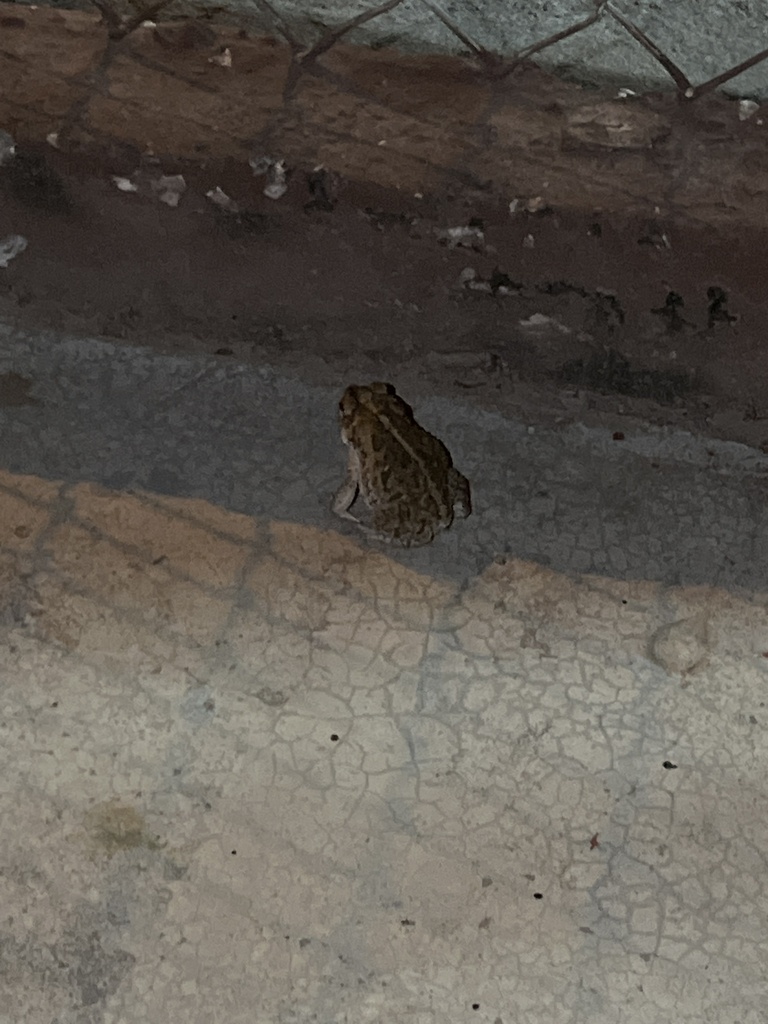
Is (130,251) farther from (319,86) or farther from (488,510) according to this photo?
(488,510)

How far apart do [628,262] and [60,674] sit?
1.33 m

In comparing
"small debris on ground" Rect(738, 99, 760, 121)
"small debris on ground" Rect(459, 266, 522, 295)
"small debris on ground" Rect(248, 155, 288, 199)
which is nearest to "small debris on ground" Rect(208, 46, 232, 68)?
"small debris on ground" Rect(248, 155, 288, 199)

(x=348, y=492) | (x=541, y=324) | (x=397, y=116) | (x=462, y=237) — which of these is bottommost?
(x=348, y=492)

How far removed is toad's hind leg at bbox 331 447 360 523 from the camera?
1.98m

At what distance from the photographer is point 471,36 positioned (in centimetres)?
171

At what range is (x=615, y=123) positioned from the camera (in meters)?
1.72

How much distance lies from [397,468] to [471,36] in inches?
30.5

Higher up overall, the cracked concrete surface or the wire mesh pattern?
the wire mesh pattern

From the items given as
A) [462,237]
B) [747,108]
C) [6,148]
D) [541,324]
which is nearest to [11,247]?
[6,148]

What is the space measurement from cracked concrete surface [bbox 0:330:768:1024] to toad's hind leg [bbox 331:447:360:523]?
0.12 ft

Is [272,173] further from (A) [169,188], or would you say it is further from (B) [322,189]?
(A) [169,188]

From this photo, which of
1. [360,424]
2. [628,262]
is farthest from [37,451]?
[628,262]

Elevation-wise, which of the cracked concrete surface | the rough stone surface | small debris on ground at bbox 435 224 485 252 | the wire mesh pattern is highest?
the wire mesh pattern

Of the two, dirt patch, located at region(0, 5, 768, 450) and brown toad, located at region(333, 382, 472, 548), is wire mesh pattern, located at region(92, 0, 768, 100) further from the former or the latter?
brown toad, located at region(333, 382, 472, 548)
